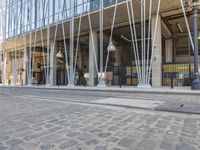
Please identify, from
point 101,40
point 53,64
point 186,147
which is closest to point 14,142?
point 186,147

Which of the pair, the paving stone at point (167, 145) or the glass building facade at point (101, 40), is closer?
the paving stone at point (167, 145)

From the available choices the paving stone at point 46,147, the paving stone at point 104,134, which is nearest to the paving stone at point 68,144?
the paving stone at point 46,147

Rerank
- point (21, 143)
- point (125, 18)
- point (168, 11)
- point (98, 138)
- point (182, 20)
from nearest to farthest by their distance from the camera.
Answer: point (21, 143)
point (98, 138)
point (168, 11)
point (125, 18)
point (182, 20)

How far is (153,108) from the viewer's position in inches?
346

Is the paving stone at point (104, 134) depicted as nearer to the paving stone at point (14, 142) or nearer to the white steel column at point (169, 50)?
the paving stone at point (14, 142)

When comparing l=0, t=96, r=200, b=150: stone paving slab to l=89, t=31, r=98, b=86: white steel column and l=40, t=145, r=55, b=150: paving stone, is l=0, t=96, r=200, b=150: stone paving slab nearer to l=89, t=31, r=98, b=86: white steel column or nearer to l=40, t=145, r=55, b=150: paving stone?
l=40, t=145, r=55, b=150: paving stone

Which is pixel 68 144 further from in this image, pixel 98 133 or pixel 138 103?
pixel 138 103

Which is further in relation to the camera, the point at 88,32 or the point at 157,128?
Result: the point at 88,32

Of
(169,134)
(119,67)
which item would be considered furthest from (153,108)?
(119,67)

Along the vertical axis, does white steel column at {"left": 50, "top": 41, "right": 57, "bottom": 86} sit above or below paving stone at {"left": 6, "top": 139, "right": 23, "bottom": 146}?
above

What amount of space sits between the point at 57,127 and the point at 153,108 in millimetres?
4676

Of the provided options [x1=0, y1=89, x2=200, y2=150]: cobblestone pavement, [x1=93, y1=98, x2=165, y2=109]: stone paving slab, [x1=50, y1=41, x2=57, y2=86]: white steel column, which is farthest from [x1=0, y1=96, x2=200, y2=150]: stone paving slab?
[x1=50, y1=41, x2=57, y2=86]: white steel column

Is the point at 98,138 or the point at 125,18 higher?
the point at 125,18

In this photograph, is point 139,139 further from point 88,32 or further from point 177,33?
point 177,33
